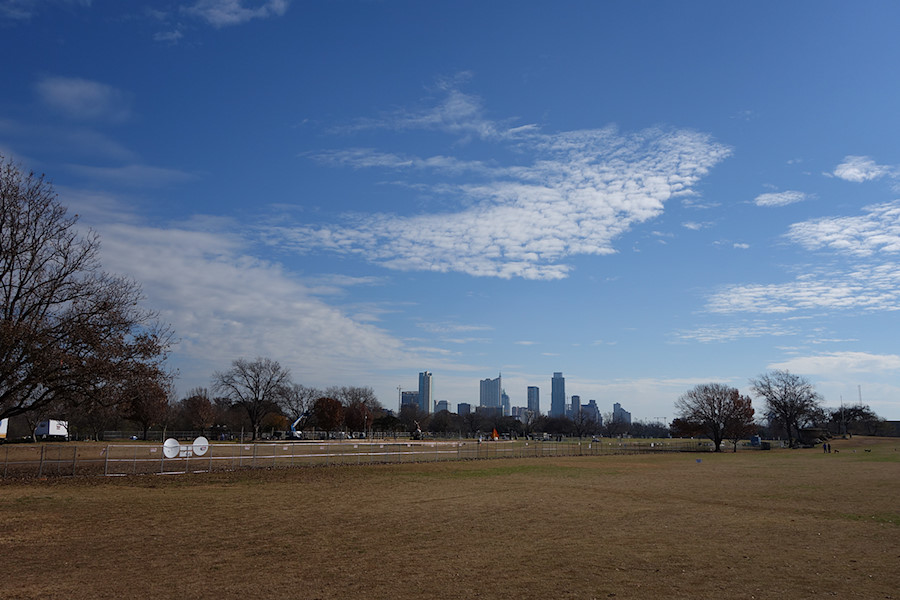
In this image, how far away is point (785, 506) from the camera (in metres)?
22.5

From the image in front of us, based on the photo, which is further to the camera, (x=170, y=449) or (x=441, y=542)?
(x=170, y=449)

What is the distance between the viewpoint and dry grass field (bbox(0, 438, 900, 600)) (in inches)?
422

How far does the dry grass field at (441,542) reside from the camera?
1072cm

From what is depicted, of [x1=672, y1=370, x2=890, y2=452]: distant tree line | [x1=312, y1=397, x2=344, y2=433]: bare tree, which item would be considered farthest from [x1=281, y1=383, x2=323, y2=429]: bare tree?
[x1=672, y1=370, x2=890, y2=452]: distant tree line

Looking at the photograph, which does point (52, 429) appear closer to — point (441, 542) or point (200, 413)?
point (200, 413)

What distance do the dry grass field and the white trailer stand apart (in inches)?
2586

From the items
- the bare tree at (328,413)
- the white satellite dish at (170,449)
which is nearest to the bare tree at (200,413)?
the bare tree at (328,413)

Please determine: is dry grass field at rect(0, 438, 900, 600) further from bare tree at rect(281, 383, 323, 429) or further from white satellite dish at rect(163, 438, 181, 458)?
bare tree at rect(281, 383, 323, 429)

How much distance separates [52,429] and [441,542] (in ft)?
290

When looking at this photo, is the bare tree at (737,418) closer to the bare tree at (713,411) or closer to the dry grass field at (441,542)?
the bare tree at (713,411)

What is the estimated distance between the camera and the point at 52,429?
274ft

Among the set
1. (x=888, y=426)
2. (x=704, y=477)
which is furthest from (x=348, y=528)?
(x=888, y=426)

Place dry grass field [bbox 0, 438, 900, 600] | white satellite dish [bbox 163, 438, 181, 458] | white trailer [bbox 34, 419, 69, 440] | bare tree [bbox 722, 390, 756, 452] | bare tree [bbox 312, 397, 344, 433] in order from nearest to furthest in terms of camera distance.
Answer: dry grass field [bbox 0, 438, 900, 600] < white satellite dish [bbox 163, 438, 181, 458] < white trailer [bbox 34, 419, 69, 440] < bare tree [bbox 722, 390, 756, 452] < bare tree [bbox 312, 397, 344, 433]

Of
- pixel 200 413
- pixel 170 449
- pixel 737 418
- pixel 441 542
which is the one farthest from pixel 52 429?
pixel 737 418
